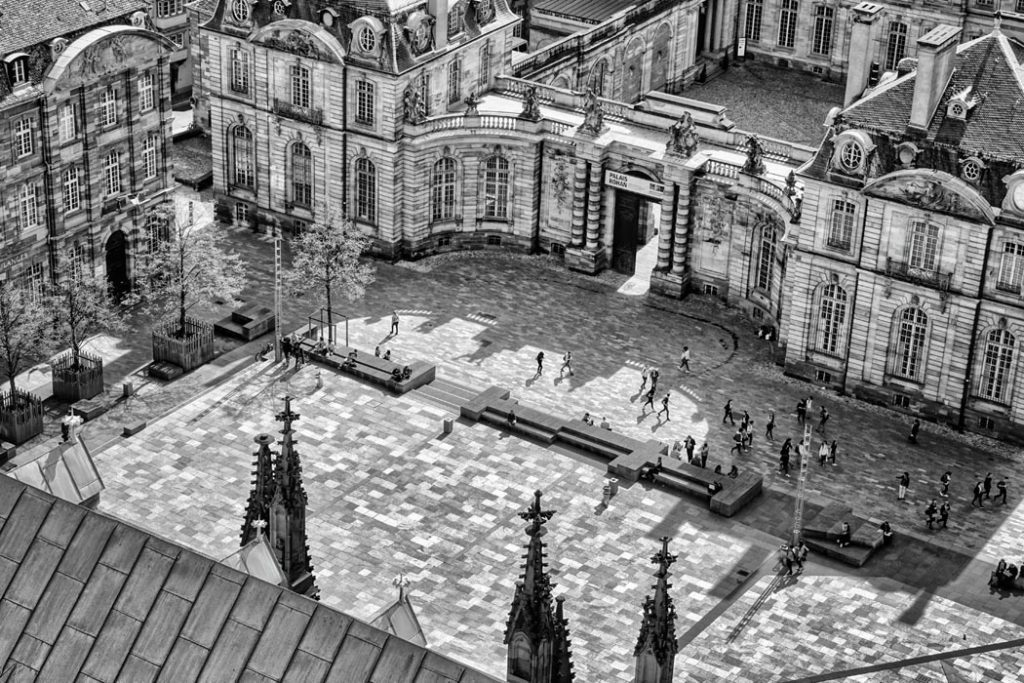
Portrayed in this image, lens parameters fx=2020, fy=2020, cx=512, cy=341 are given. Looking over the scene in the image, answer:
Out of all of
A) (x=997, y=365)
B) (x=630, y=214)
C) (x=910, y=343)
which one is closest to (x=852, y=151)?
(x=910, y=343)

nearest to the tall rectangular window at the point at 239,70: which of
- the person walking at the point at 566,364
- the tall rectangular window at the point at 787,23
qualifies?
the person walking at the point at 566,364

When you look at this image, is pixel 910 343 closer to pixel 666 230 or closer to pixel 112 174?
pixel 666 230

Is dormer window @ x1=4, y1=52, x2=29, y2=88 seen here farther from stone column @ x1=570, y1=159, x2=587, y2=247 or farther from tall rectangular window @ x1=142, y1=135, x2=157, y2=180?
stone column @ x1=570, y1=159, x2=587, y2=247

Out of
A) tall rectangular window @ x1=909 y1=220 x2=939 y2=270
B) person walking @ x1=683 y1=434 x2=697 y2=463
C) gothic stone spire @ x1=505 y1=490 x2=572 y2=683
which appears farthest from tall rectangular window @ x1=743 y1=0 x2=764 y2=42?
gothic stone spire @ x1=505 y1=490 x2=572 y2=683

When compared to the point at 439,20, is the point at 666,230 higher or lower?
lower

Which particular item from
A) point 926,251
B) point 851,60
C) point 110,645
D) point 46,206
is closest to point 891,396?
point 926,251

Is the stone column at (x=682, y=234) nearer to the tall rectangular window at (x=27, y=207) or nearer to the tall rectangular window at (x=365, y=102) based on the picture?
the tall rectangular window at (x=365, y=102)

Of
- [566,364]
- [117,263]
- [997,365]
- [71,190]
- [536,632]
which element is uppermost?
[536,632]
